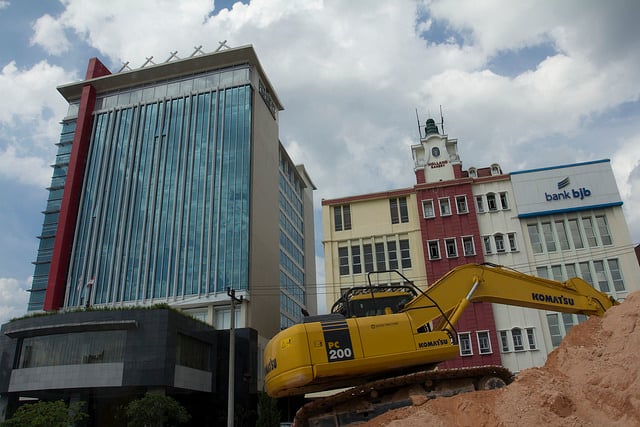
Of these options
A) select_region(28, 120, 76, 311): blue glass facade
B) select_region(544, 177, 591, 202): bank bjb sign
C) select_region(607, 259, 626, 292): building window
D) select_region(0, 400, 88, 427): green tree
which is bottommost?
select_region(0, 400, 88, 427): green tree

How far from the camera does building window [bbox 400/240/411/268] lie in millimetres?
39769

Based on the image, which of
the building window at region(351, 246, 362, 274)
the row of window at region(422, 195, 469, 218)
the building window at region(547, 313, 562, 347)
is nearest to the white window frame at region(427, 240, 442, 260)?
the row of window at region(422, 195, 469, 218)

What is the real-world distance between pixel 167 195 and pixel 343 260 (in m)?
22.7

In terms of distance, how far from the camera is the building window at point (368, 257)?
40.2 m

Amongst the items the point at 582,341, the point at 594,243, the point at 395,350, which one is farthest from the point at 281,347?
the point at 594,243

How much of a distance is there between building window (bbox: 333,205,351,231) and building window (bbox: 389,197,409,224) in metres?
3.57

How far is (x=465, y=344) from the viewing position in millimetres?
36156

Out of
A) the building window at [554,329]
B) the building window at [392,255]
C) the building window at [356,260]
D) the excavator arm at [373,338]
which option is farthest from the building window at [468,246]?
the excavator arm at [373,338]

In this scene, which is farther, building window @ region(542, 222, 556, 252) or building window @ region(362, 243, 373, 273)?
building window @ region(362, 243, 373, 273)

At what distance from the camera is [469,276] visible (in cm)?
1567

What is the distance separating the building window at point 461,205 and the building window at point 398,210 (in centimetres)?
405

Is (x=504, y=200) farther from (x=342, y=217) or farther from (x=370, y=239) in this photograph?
(x=342, y=217)

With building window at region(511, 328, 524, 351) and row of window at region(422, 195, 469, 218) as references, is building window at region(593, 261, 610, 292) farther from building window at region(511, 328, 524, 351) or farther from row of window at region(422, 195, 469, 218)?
row of window at region(422, 195, 469, 218)

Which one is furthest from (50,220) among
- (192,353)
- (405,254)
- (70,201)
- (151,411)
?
(405,254)
